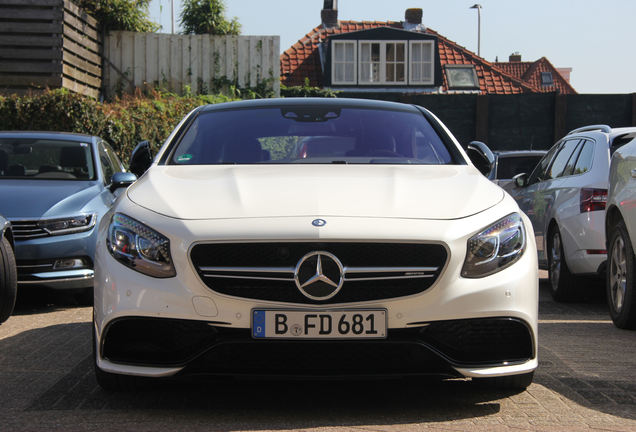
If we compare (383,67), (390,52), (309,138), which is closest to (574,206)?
(309,138)

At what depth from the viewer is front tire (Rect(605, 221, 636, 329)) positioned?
6914 mm

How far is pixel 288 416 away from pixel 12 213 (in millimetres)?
4663

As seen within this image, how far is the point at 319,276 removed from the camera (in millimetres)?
4207

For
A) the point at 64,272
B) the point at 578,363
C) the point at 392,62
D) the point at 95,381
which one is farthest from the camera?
the point at 392,62

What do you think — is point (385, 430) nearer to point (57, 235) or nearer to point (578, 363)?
point (578, 363)

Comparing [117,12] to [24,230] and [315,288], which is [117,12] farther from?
[315,288]

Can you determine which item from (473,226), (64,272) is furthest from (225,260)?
(64,272)

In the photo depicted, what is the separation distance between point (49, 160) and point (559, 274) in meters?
4.85

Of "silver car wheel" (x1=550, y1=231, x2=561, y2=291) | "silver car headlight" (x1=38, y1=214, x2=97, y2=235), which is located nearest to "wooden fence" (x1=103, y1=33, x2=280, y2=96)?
"silver car wheel" (x1=550, y1=231, x2=561, y2=291)

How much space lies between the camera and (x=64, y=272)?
830 cm

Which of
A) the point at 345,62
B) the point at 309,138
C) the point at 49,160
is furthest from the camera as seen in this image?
the point at 345,62

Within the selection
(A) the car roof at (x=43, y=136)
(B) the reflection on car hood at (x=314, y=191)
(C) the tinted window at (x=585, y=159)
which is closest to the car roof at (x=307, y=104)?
(B) the reflection on car hood at (x=314, y=191)

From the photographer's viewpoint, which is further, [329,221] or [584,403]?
[584,403]

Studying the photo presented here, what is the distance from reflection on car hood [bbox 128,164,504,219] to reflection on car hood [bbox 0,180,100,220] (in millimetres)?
3236
